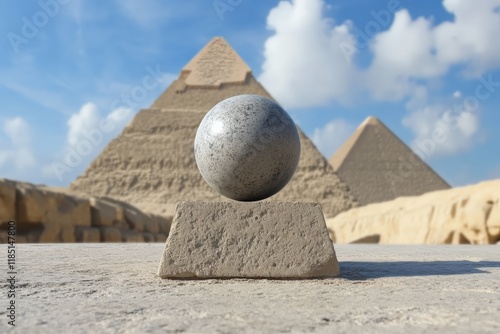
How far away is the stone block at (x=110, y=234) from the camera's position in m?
18.1

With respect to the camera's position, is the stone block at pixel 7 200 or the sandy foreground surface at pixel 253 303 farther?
the stone block at pixel 7 200

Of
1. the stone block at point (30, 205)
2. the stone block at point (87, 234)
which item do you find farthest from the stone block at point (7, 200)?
the stone block at point (87, 234)

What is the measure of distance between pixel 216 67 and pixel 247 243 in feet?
227

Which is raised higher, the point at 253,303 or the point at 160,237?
the point at 160,237

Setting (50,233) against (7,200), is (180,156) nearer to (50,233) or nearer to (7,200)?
(50,233)

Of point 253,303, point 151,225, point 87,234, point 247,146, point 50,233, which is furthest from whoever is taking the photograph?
point 151,225

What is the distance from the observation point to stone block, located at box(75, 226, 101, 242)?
663 inches

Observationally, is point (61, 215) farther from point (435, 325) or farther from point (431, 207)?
point (435, 325)

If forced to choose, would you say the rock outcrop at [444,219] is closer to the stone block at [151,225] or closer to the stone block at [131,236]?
the stone block at [151,225]

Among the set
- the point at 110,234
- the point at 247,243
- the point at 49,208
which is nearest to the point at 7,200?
the point at 49,208

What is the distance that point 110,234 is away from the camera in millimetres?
18234

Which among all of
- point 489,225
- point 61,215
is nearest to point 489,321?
point 489,225

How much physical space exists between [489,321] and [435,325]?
0.25 meters

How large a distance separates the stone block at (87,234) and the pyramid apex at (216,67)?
176ft
